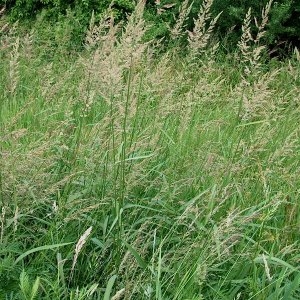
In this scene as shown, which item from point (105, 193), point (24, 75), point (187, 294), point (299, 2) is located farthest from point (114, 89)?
point (299, 2)

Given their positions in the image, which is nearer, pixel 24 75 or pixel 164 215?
pixel 164 215

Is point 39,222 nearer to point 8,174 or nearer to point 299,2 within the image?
point 8,174

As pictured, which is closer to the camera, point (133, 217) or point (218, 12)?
point (133, 217)

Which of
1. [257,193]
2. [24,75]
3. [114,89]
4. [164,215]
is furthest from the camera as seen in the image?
[24,75]

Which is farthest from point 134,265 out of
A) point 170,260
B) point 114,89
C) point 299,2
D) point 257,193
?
point 299,2

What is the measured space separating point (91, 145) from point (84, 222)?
Result: 0.53 meters

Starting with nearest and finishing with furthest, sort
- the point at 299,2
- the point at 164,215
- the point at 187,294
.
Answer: the point at 187,294 → the point at 164,215 → the point at 299,2

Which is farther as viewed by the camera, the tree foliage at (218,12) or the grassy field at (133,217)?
the tree foliage at (218,12)

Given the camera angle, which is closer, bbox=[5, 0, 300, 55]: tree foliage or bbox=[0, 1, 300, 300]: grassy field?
bbox=[0, 1, 300, 300]: grassy field

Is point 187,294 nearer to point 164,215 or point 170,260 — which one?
point 170,260

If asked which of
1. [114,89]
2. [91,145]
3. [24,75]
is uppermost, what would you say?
[114,89]

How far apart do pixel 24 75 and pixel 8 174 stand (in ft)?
8.42

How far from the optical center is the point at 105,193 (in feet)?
7.47

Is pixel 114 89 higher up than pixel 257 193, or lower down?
higher up
